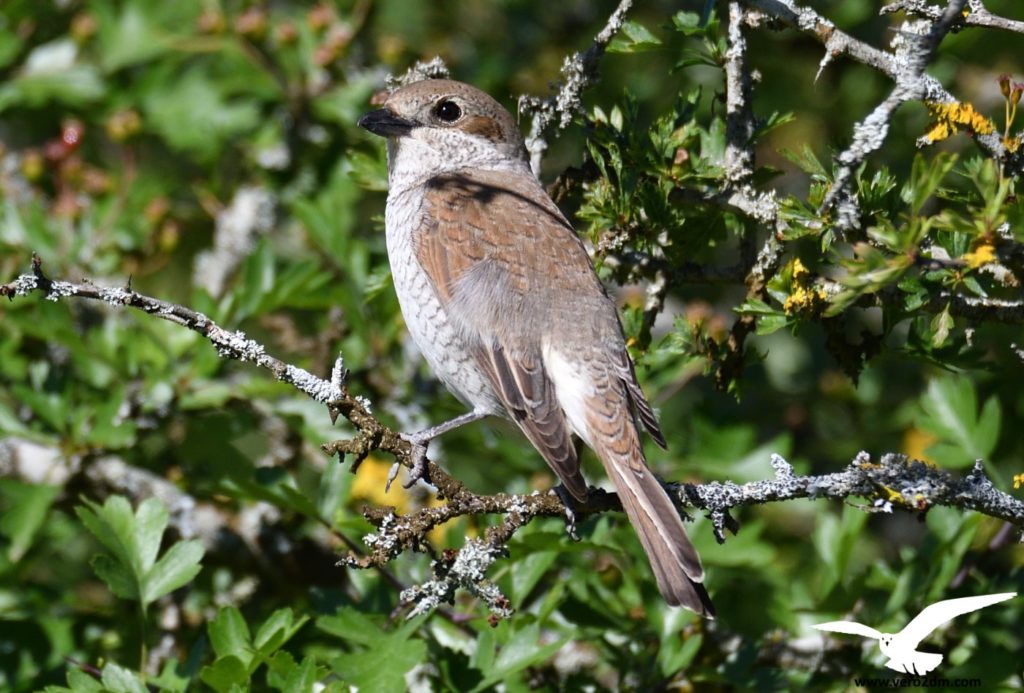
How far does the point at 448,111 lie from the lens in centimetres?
446

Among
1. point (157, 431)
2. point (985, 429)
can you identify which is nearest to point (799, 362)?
point (985, 429)

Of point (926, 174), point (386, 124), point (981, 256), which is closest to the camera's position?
point (926, 174)

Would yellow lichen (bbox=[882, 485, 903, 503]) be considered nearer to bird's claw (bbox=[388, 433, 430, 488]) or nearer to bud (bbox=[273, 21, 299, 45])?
bird's claw (bbox=[388, 433, 430, 488])

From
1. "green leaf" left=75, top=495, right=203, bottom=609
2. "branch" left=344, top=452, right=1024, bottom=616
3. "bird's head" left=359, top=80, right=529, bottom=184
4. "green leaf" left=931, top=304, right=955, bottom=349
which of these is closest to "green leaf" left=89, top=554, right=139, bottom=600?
"green leaf" left=75, top=495, right=203, bottom=609

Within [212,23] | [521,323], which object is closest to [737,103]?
[521,323]

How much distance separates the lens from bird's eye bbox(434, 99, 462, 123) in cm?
442

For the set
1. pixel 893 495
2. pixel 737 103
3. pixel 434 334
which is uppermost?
pixel 737 103

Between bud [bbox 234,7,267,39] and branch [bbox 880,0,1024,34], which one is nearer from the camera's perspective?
branch [bbox 880,0,1024,34]

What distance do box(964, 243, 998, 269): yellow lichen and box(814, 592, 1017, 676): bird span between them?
1065 mm

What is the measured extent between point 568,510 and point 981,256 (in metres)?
1.23

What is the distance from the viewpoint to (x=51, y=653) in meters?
3.65

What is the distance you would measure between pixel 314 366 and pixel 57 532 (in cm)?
119

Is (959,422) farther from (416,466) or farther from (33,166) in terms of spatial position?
(33,166)

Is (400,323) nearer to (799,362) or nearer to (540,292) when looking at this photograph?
(540,292)
